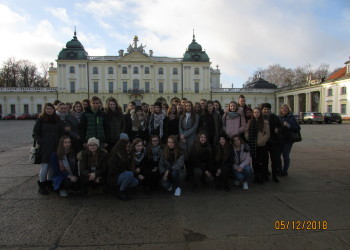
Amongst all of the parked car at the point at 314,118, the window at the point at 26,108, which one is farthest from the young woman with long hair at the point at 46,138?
the window at the point at 26,108

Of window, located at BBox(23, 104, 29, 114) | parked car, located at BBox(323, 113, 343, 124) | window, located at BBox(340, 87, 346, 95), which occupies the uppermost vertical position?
window, located at BBox(340, 87, 346, 95)

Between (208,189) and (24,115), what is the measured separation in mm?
54640

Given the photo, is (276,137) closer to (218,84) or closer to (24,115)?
(24,115)

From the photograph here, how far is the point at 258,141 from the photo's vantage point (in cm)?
529

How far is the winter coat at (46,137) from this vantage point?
4.58 meters

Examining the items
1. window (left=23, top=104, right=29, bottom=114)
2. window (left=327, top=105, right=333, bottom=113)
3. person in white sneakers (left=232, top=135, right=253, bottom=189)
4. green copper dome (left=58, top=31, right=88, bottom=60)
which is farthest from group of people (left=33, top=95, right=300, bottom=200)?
window (left=23, top=104, right=29, bottom=114)

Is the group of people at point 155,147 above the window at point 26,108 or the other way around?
the other way around

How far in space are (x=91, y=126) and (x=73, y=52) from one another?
5589 cm

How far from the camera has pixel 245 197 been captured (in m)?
4.34

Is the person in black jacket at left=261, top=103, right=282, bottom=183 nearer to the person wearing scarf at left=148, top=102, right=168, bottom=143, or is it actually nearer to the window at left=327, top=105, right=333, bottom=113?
the person wearing scarf at left=148, top=102, right=168, bottom=143

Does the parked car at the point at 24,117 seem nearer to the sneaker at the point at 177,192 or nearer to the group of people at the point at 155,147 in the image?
the group of people at the point at 155,147

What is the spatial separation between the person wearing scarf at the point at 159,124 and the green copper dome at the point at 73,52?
54664 mm

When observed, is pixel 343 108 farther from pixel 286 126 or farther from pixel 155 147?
pixel 155 147
